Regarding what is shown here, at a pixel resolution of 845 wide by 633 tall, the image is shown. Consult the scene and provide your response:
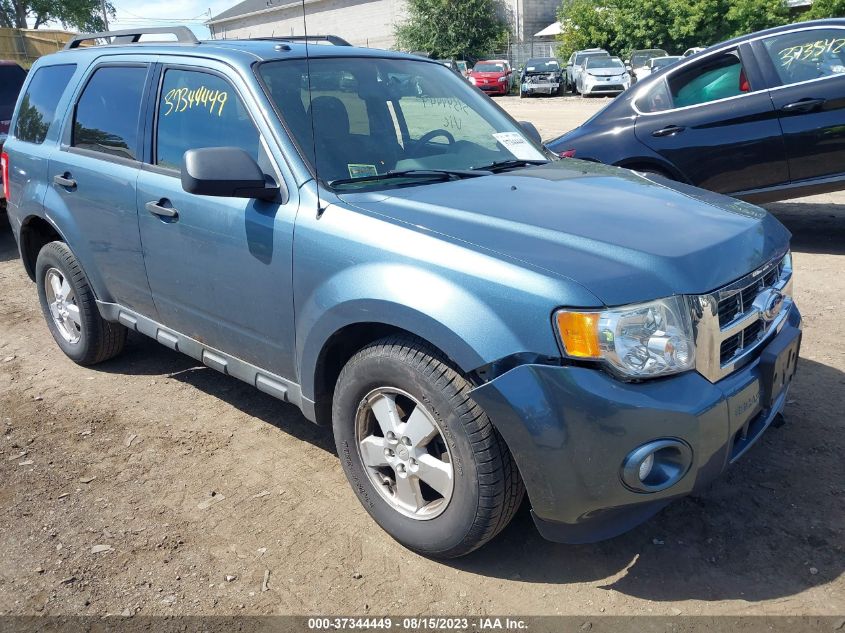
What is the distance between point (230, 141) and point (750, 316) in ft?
7.49

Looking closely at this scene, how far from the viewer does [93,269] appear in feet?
14.5

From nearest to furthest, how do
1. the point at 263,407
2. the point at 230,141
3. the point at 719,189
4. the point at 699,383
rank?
1. the point at 699,383
2. the point at 230,141
3. the point at 263,407
4. the point at 719,189

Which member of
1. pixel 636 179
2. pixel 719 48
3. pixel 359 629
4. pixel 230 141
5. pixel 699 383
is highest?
pixel 719 48

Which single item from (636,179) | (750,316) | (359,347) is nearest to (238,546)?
(359,347)

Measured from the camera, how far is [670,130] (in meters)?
6.72

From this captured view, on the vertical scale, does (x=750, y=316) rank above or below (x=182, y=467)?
above

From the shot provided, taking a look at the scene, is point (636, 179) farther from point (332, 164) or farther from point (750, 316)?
point (332, 164)

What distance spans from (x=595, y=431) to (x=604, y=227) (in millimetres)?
787

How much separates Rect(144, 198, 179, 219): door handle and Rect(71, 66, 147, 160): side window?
0.37 m

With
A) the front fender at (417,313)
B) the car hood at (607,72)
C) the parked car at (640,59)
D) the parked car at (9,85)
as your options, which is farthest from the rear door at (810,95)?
the parked car at (640,59)

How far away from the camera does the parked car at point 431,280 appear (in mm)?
2441

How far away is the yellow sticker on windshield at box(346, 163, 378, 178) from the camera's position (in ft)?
10.8

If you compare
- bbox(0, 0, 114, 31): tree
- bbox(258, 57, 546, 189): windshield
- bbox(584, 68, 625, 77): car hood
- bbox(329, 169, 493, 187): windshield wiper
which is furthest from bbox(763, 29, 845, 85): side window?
bbox(0, 0, 114, 31): tree

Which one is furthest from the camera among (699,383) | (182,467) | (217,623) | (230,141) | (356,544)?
(182,467)
